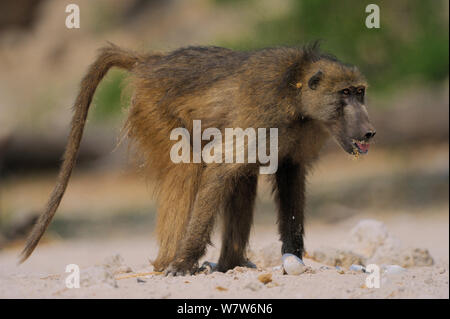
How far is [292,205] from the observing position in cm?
534

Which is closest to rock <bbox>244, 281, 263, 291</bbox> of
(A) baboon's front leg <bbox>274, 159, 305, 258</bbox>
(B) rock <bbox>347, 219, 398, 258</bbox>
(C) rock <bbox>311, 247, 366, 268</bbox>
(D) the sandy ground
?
(D) the sandy ground

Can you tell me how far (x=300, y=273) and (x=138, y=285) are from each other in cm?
115

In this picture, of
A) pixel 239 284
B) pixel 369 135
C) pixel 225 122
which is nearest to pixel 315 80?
pixel 369 135

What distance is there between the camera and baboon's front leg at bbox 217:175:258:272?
5.37 metres

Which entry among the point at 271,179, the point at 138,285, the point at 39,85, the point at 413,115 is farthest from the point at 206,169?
the point at 39,85

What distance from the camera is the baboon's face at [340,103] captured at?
4.80 meters

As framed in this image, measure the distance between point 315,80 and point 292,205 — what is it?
1.00 meters

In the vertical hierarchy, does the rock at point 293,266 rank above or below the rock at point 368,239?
below

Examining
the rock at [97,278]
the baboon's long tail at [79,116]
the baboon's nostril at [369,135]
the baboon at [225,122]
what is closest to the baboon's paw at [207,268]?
the baboon at [225,122]

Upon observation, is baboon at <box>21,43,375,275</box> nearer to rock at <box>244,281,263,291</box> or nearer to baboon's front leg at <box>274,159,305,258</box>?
baboon's front leg at <box>274,159,305,258</box>

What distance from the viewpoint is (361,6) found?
14.1 metres

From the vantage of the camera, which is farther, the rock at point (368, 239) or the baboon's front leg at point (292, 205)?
the rock at point (368, 239)

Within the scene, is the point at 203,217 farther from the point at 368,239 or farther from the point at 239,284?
the point at 368,239

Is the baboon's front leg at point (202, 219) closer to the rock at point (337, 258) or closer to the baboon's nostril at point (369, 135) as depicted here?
the baboon's nostril at point (369, 135)
